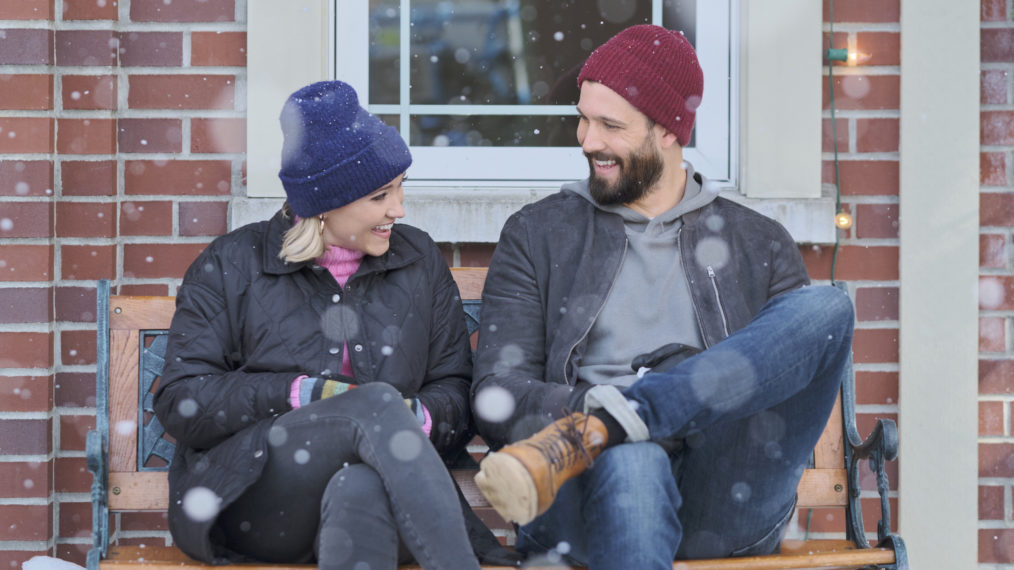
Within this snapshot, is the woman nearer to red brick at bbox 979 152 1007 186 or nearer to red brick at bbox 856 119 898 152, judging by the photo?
red brick at bbox 856 119 898 152

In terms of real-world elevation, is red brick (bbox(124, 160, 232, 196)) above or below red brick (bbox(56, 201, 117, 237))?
above

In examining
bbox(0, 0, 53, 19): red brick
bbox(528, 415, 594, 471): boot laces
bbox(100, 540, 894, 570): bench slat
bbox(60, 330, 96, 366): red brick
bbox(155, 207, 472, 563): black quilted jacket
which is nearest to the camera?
bbox(528, 415, 594, 471): boot laces

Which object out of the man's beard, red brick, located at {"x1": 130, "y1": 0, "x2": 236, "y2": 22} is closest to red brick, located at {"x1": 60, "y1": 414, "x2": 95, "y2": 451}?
red brick, located at {"x1": 130, "y1": 0, "x2": 236, "y2": 22}

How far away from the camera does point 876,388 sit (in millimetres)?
3348

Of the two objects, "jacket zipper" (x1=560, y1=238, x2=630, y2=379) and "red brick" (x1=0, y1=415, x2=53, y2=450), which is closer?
"jacket zipper" (x1=560, y1=238, x2=630, y2=379)

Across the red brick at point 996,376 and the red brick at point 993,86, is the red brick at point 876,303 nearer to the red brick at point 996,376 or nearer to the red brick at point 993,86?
the red brick at point 996,376

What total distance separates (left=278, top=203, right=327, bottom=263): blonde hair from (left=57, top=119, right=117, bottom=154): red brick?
3.03ft

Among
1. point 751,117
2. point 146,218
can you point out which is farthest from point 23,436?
point 751,117

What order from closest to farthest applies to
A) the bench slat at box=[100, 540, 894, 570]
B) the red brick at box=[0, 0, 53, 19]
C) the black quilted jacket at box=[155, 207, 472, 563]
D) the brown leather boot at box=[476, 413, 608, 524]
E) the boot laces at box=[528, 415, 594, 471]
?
the brown leather boot at box=[476, 413, 608, 524] < the boot laces at box=[528, 415, 594, 471] < the bench slat at box=[100, 540, 894, 570] < the black quilted jacket at box=[155, 207, 472, 563] < the red brick at box=[0, 0, 53, 19]

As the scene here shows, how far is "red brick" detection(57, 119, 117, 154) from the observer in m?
3.24

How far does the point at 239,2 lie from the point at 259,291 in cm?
117

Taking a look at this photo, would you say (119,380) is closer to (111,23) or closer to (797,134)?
(111,23)

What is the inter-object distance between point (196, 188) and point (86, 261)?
42 centimetres

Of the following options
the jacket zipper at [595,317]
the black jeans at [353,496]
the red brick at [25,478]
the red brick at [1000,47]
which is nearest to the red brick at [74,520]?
the red brick at [25,478]
